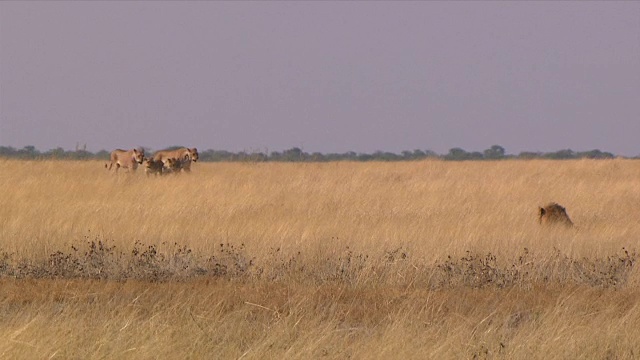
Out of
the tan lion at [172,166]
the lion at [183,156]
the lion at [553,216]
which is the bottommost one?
the lion at [553,216]

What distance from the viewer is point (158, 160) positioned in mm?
24422

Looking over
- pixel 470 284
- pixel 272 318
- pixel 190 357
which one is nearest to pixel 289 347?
pixel 190 357

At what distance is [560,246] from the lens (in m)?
10.9

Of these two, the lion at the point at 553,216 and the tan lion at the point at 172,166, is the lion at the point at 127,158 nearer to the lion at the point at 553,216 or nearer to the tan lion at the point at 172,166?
the tan lion at the point at 172,166

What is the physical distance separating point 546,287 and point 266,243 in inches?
132

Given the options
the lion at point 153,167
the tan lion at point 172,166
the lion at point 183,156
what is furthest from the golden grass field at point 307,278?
the lion at point 183,156

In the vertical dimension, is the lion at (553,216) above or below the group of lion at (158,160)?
below

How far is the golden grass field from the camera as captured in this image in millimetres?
6176

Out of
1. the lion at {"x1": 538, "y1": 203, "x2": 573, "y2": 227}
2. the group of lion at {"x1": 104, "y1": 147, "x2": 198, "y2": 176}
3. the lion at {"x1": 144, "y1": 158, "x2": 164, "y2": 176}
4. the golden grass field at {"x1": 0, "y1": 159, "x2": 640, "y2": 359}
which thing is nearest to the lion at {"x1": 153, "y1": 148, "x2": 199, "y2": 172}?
the group of lion at {"x1": 104, "y1": 147, "x2": 198, "y2": 176}

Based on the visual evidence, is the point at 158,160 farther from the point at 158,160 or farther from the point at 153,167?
the point at 153,167

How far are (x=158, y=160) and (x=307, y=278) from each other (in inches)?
622

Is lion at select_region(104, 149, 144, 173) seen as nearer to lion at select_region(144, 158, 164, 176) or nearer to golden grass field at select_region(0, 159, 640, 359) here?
lion at select_region(144, 158, 164, 176)

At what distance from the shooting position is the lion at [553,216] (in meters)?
13.2

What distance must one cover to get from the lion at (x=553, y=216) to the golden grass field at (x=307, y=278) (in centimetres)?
21
